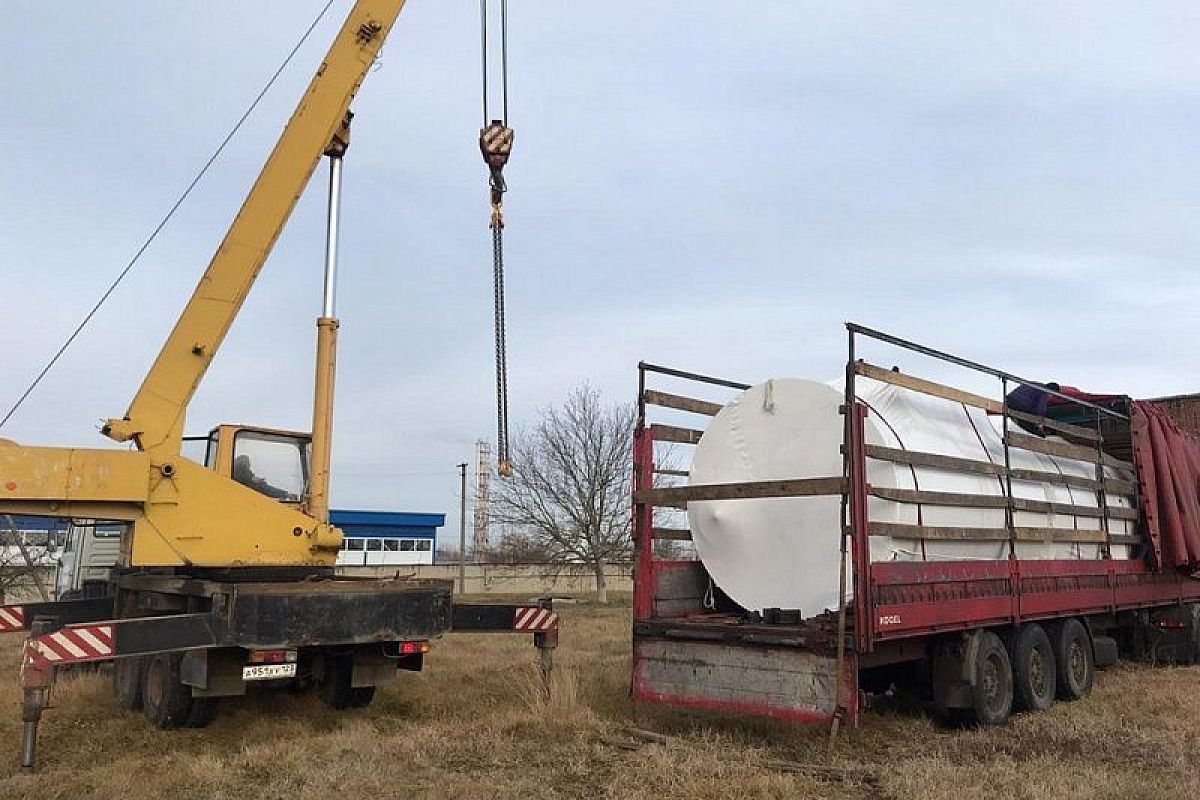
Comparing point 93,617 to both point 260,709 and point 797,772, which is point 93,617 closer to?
point 260,709

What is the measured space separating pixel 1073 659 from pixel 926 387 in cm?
381

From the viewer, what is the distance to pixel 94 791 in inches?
254

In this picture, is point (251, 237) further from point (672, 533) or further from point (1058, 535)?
point (1058, 535)

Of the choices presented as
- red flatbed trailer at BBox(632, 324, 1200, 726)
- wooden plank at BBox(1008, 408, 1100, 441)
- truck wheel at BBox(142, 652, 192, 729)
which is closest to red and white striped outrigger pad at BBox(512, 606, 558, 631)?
red flatbed trailer at BBox(632, 324, 1200, 726)

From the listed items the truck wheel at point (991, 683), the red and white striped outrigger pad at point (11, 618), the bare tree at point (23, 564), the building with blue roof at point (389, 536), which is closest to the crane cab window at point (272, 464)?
the red and white striped outrigger pad at point (11, 618)

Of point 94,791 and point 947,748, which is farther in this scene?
point 947,748

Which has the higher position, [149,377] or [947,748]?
[149,377]

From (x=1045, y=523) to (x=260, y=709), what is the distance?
7554 mm

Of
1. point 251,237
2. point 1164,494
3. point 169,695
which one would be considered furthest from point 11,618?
point 1164,494

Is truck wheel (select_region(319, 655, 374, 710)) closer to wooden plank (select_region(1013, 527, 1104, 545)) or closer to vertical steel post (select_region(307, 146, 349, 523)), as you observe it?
vertical steel post (select_region(307, 146, 349, 523))

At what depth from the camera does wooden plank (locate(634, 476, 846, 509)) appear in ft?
23.6

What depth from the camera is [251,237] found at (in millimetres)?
9641

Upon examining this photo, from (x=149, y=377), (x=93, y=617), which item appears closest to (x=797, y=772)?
(x=149, y=377)

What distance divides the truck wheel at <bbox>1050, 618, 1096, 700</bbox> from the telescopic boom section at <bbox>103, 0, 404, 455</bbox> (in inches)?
332
